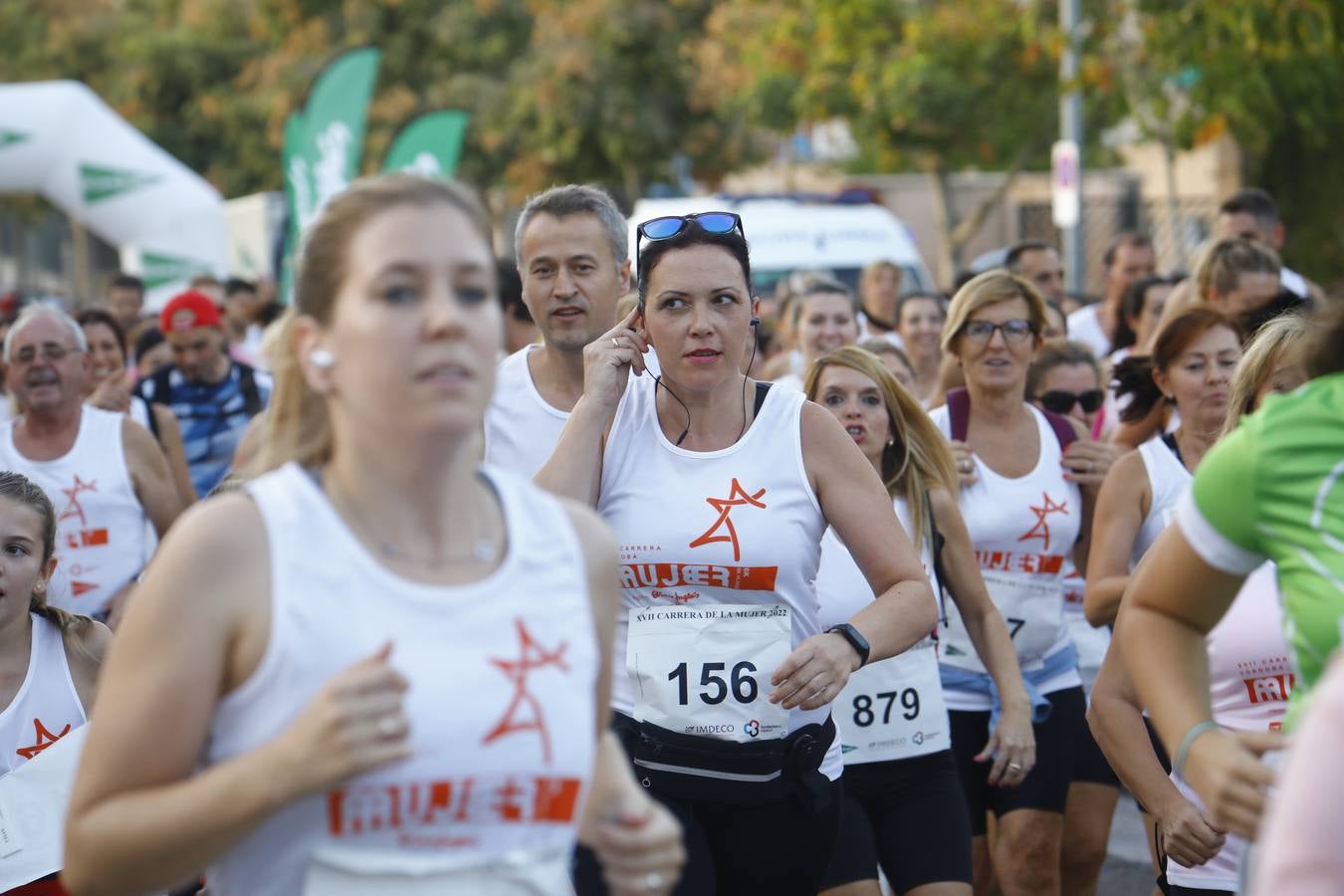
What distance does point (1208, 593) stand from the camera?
284cm

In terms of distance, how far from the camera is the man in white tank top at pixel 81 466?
692 centimetres

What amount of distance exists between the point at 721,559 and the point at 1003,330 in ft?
8.81

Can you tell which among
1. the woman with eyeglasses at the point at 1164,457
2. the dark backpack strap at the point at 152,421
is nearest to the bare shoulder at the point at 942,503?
the woman with eyeglasses at the point at 1164,457

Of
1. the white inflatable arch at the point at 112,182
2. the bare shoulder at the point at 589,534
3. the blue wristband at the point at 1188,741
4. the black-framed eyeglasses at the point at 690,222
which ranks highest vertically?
the white inflatable arch at the point at 112,182

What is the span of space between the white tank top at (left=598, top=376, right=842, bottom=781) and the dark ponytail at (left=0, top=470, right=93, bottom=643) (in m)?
1.48

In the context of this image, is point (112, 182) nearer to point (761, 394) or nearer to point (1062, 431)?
point (1062, 431)

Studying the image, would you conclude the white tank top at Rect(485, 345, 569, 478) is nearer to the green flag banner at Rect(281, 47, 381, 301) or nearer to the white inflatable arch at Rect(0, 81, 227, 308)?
the green flag banner at Rect(281, 47, 381, 301)

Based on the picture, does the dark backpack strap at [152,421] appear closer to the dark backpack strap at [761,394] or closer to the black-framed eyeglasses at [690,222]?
the black-framed eyeglasses at [690,222]

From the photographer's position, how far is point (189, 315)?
905cm

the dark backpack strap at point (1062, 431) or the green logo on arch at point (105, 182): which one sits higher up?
the green logo on arch at point (105, 182)

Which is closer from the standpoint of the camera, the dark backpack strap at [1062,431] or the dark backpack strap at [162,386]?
the dark backpack strap at [1062,431]

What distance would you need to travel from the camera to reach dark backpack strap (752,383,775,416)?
4363 millimetres

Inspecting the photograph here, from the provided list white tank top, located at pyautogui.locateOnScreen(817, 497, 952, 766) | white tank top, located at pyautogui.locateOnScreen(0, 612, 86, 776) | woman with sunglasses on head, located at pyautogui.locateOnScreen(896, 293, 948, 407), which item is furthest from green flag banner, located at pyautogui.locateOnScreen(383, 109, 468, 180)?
white tank top, located at pyautogui.locateOnScreen(0, 612, 86, 776)

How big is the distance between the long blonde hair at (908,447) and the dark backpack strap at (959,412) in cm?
52
